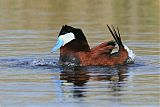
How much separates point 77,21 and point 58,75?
8.96 meters

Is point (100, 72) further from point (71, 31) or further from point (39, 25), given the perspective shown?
point (39, 25)

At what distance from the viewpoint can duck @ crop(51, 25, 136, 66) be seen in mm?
13758

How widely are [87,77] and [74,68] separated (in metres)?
1.31

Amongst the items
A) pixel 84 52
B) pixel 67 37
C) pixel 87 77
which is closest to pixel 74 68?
pixel 84 52

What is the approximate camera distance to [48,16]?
23594 millimetres

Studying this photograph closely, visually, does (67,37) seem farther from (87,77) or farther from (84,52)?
(87,77)

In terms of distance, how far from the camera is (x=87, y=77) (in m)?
12.4

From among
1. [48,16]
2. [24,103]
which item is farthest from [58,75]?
[48,16]

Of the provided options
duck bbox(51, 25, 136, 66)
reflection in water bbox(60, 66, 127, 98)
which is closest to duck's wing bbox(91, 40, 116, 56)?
duck bbox(51, 25, 136, 66)

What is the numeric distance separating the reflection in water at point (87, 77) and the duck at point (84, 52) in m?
0.24

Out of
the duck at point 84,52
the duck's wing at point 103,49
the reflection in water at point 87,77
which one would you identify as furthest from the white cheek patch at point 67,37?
the reflection in water at point 87,77

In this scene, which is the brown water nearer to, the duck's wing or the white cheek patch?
the duck's wing

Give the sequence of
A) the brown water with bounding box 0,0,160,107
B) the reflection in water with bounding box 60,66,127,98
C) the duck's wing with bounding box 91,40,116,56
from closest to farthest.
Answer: the brown water with bounding box 0,0,160,107, the reflection in water with bounding box 60,66,127,98, the duck's wing with bounding box 91,40,116,56

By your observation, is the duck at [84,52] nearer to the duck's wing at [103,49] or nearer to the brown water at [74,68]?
the duck's wing at [103,49]
